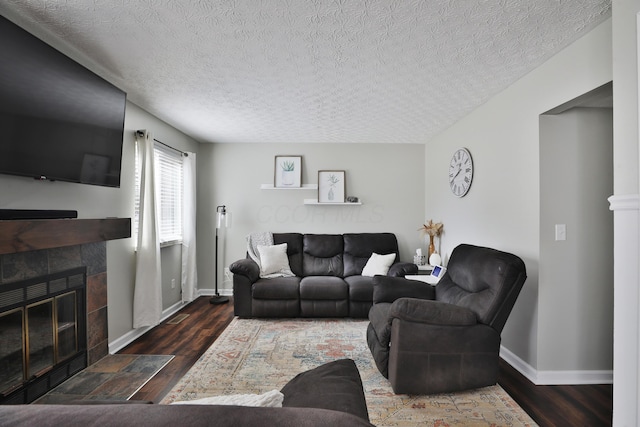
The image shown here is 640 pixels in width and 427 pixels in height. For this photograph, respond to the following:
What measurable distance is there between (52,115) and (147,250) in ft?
5.49

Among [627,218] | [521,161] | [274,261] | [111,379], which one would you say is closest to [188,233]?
[274,261]

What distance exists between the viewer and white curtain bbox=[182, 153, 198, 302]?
4484 mm

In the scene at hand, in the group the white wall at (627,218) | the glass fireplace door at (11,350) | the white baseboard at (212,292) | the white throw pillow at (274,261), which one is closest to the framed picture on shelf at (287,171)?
the white throw pillow at (274,261)

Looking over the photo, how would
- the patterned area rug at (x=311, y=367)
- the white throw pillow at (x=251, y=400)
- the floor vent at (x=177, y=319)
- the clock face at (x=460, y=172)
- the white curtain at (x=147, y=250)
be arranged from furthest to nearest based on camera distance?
the floor vent at (x=177, y=319)
the clock face at (x=460, y=172)
the white curtain at (x=147, y=250)
the patterned area rug at (x=311, y=367)
the white throw pillow at (x=251, y=400)

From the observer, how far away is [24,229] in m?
1.81

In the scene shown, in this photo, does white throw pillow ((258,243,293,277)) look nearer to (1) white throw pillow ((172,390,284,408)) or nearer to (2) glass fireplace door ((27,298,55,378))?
(2) glass fireplace door ((27,298,55,378))

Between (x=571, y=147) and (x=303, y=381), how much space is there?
2590mm

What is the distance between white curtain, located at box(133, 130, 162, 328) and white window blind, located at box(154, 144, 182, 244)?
45 cm

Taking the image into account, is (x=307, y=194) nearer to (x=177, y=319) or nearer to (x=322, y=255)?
(x=322, y=255)

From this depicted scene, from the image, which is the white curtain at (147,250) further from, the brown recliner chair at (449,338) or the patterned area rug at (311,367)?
the brown recliner chair at (449,338)

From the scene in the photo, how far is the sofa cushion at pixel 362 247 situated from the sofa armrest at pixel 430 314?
2.30 m

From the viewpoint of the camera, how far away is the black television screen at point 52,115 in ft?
5.67

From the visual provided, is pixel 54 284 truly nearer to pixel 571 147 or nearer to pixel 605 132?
pixel 571 147

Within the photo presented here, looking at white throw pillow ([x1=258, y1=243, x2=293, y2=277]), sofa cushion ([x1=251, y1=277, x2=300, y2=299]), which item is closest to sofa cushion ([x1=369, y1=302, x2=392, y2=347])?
sofa cushion ([x1=251, y1=277, x2=300, y2=299])
